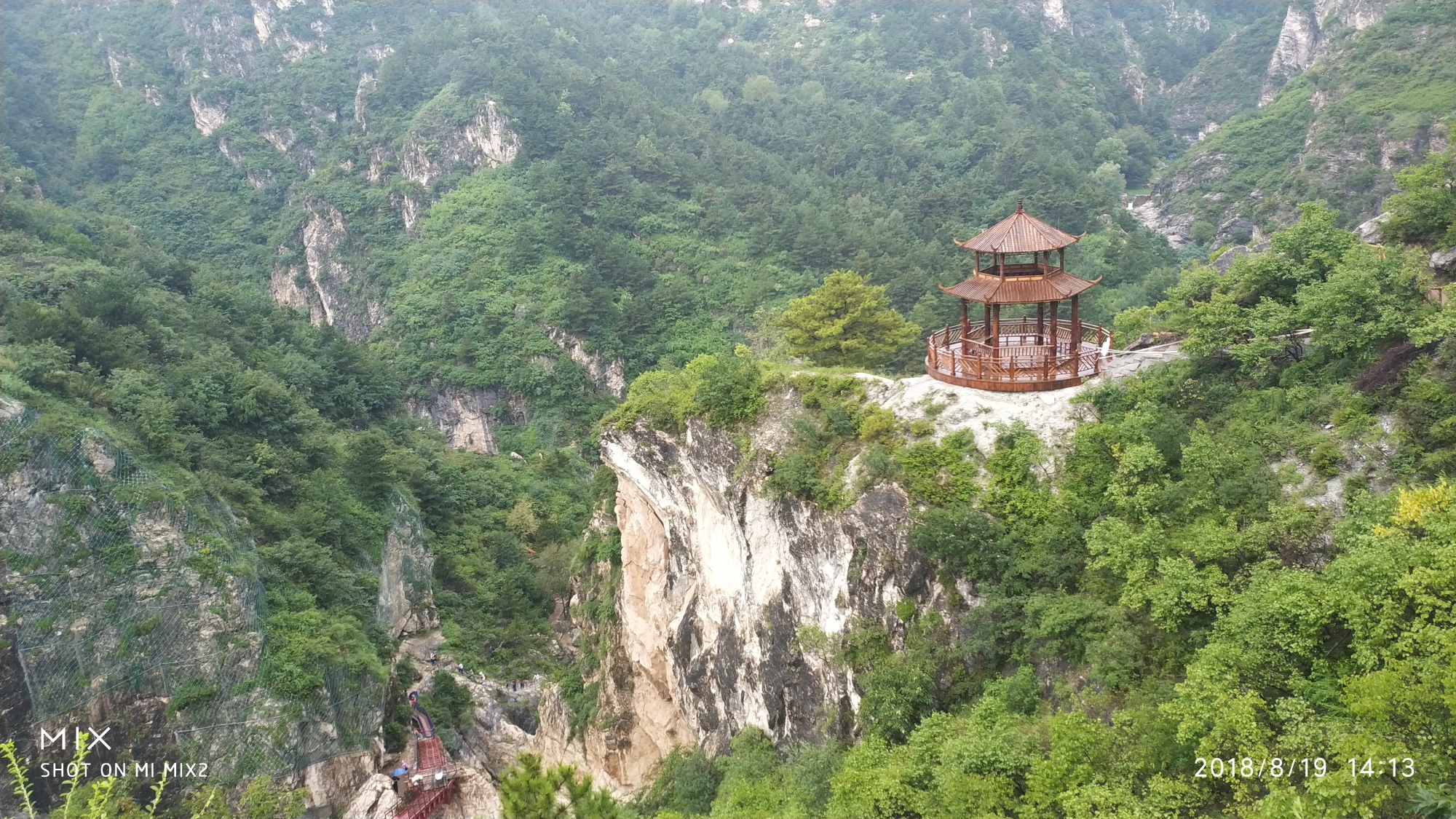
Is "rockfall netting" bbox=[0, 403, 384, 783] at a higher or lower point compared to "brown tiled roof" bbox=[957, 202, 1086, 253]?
lower

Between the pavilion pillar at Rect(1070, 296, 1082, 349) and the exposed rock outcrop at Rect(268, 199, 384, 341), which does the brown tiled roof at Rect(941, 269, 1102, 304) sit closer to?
the pavilion pillar at Rect(1070, 296, 1082, 349)

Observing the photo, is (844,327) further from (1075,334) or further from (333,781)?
(333,781)

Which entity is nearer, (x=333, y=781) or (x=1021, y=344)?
(x=1021, y=344)

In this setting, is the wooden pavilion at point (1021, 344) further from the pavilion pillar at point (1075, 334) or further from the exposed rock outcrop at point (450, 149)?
the exposed rock outcrop at point (450, 149)

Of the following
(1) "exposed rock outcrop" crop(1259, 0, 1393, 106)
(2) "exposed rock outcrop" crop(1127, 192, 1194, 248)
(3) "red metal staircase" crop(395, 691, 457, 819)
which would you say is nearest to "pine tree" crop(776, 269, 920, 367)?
(3) "red metal staircase" crop(395, 691, 457, 819)
